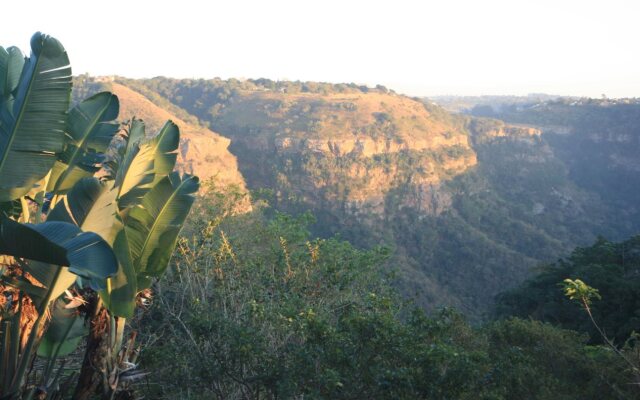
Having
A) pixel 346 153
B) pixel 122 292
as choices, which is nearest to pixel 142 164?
pixel 122 292

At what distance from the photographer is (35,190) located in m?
4.40

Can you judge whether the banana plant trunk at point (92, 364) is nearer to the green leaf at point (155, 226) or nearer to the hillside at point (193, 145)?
the green leaf at point (155, 226)

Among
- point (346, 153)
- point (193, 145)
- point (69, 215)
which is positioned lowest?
point (346, 153)

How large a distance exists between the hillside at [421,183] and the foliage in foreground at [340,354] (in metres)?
28.2

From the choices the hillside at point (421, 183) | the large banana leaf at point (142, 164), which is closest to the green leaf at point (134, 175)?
the large banana leaf at point (142, 164)

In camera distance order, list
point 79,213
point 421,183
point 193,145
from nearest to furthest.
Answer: point 79,213, point 193,145, point 421,183

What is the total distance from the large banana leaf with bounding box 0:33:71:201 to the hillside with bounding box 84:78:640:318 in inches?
1303

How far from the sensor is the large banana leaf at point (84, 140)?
4672 millimetres

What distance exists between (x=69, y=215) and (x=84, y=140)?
1078 millimetres

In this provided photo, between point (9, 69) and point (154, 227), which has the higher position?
point (9, 69)

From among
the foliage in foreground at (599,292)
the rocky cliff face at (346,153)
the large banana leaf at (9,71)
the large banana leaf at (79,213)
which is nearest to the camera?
the large banana leaf at (79,213)

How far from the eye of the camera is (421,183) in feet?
185

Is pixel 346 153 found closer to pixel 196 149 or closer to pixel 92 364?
pixel 196 149

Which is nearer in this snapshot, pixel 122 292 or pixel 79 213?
pixel 79 213
